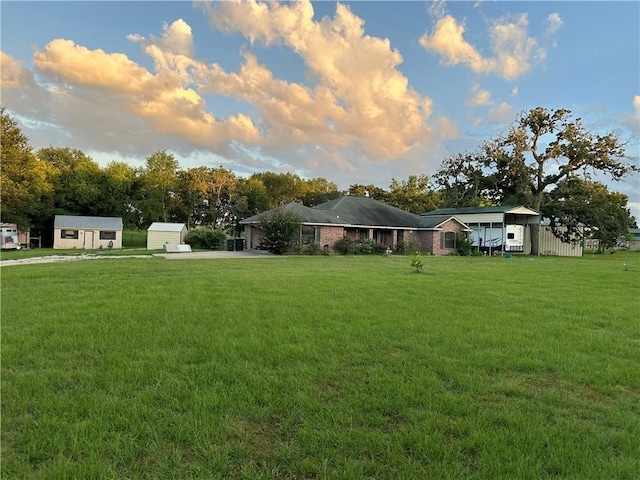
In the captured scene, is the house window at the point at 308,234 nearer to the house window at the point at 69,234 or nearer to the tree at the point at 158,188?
the house window at the point at 69,234

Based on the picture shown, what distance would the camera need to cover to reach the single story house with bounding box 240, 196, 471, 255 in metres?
29.3

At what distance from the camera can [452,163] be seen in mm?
39125

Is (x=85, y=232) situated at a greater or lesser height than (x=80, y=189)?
lesser

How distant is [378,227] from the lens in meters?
30.9

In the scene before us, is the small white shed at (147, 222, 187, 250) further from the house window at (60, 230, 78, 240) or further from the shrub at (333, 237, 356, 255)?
the shrub at (333, 237, 356, 255)

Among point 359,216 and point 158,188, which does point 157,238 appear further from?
point 359,216

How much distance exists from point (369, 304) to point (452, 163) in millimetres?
35094

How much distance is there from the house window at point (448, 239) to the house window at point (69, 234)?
3092cm

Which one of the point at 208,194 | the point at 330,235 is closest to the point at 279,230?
the point at 330,235

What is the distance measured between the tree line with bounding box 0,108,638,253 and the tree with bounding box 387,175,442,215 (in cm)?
13

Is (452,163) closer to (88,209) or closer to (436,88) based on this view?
(436,88)

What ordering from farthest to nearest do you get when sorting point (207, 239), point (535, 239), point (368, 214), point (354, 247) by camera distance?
point (535, 239), point (207, 239), point (368, 214), point (354, 247)

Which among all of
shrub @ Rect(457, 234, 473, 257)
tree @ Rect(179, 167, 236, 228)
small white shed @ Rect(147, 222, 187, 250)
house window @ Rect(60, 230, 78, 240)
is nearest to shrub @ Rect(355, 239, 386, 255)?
shrub @ Rect(457, 234, 473, 257)

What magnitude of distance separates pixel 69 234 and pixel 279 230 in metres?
20.8
